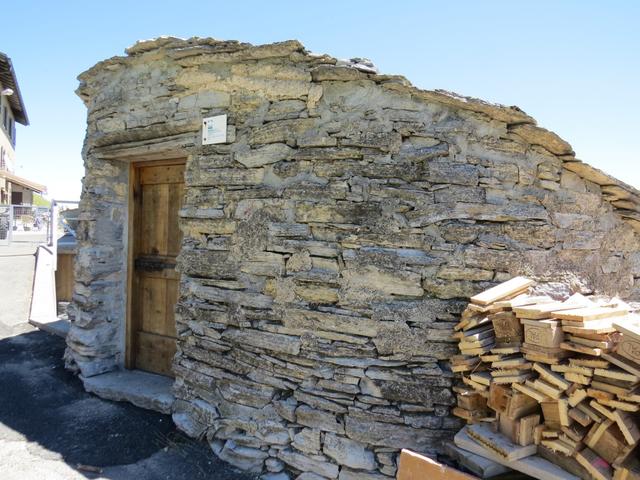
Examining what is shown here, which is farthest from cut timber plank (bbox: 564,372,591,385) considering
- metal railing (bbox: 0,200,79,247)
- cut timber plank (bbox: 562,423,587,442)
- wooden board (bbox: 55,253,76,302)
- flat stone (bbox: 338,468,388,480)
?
metal railing (bbox: 0,200,79,247)

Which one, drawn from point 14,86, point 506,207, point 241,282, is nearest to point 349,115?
point 506,207

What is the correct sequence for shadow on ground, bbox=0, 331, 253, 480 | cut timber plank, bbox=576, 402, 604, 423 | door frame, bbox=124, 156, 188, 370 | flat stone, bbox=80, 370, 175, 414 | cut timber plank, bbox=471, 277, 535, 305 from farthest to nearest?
door frame, bbox=124, 156, 188, 370 < flat stone, bbox=80, 370, 175, 414 < shadow on ground, bbox=0, 331, 253, 480 < cut timber plank, bbox=471, 277, 535, 305 < cut timber plank, bbox=576, 402, 604, 423

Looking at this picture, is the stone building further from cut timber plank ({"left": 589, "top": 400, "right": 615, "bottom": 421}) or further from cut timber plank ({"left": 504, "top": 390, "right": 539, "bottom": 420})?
cut timber plank ({"left": 589, "top": 400, "right": 615, "bottom": 421})

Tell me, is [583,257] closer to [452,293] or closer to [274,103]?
[452,293]

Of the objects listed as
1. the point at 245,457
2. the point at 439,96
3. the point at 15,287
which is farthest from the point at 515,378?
the point at 15,287

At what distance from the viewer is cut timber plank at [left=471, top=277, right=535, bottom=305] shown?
2.51m

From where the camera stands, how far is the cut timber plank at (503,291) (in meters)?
2.51

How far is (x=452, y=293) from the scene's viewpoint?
275 cm

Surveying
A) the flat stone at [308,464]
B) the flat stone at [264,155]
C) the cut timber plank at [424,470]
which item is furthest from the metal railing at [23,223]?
the cut timber plank at [424,470]

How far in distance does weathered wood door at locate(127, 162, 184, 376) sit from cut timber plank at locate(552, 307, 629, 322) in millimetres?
3169

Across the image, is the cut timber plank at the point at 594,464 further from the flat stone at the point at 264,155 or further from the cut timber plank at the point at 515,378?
the flat stone at the point at 264,155

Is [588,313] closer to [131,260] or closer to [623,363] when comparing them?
[623,363]

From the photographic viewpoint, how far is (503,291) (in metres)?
2.56

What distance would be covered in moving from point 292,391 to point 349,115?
6.47 feet
